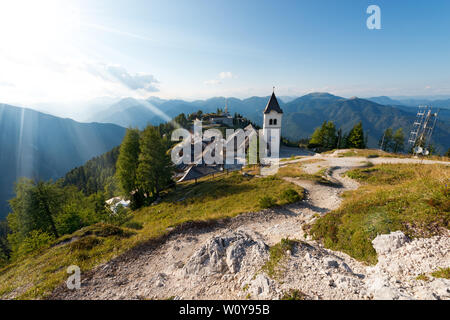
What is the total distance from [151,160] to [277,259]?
80.5ft

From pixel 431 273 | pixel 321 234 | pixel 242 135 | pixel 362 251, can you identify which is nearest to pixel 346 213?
pixel 321 234

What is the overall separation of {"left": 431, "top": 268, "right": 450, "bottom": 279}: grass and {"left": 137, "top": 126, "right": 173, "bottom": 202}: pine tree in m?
28.7

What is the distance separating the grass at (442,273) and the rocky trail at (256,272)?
289mm

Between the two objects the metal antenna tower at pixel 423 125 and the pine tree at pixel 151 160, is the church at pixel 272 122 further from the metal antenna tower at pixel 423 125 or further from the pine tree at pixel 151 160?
the pine tree at pixel 151 160

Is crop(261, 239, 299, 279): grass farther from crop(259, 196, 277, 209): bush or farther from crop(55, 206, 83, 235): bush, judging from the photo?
crop(55, 206, 83, 235): bush

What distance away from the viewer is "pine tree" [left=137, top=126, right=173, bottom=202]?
2767 centimetres

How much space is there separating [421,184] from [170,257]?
644 inches

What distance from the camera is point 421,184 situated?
11281 mm

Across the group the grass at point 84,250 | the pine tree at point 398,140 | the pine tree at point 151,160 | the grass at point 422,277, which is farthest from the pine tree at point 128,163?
the pine tree at point 398,140

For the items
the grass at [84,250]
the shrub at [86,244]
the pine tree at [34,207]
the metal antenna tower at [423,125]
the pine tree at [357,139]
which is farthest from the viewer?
the pine tree at [357,139]

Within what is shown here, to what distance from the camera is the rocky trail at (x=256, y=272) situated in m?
6.35

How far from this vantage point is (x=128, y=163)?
28656 millimetres

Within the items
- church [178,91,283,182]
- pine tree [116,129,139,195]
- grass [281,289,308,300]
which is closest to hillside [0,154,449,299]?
grass [281,289,308,300]

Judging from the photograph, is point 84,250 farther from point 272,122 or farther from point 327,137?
point 327,137
